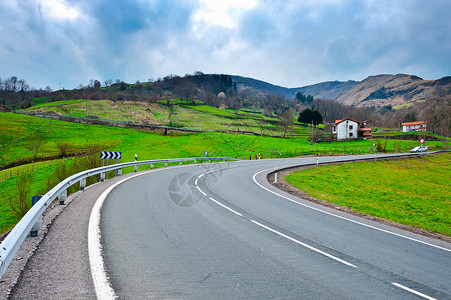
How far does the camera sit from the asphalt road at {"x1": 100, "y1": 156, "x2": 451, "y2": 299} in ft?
13.1

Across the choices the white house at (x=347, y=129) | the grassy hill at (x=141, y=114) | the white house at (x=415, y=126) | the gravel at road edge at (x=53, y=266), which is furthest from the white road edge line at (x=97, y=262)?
the white house at (x=415, y=126)

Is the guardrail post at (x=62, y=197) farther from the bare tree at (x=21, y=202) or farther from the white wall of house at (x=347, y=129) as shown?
the white wall of house at (x=347, y=129)

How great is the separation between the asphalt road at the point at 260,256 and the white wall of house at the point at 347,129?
84079 millimetres

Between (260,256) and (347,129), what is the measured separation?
3546 inches

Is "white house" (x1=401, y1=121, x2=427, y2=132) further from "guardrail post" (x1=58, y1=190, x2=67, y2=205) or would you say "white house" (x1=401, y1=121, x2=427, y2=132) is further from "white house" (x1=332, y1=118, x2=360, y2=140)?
"guardrail post" (x1=58, y1=190, x2=67, y2=205)

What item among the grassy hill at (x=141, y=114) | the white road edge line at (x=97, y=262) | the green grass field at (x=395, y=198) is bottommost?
the green grass field at (x=395, y=198)

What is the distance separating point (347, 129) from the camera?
282 feet

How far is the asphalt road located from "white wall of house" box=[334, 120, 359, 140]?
84.1m

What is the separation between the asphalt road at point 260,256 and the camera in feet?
13.1

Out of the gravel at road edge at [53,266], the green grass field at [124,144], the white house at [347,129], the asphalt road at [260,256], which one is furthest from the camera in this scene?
the white house at [347,129]

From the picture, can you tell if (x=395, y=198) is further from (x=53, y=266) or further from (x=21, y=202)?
(x=21, y=202)

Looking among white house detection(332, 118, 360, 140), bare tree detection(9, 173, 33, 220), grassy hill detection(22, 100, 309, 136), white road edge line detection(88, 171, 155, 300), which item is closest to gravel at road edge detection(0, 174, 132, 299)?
white road edge line detection(88, 171, 155, 300)

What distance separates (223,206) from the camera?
9.88 meters

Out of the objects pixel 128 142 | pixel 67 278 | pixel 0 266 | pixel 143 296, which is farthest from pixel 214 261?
pixel 128 142
